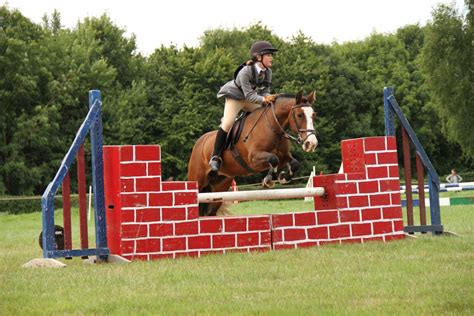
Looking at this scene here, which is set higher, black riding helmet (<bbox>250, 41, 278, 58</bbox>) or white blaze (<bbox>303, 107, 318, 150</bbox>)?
black riding helmet (<bbox>250, 41, 278, 58</bbox>)

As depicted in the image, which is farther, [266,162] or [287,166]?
[287,166]

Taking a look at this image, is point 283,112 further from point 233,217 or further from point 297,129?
point 233,217

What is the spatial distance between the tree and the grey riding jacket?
33818mm

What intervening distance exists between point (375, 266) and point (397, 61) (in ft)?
160

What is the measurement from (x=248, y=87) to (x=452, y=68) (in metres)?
34.7

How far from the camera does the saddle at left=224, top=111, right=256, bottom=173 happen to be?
30.3ft

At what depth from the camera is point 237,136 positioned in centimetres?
923

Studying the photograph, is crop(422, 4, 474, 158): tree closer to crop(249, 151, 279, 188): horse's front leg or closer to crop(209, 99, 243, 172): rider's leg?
crop(209, 99, 243, 172): rider's leg

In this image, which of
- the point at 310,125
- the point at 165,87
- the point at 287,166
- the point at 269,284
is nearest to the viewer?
the point at 269,284

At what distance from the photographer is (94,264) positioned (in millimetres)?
7738

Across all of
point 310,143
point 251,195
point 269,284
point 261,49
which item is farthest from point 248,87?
point 269,284

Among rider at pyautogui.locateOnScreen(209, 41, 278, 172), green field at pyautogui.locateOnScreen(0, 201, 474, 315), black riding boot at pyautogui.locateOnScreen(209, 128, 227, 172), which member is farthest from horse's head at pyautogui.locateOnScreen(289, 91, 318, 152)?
green field at pyautogui.locateOnScreen(0, 201, 474, 315)

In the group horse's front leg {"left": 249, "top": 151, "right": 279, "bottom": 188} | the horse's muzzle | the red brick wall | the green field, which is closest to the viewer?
the green field

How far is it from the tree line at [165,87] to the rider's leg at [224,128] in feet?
96.0
